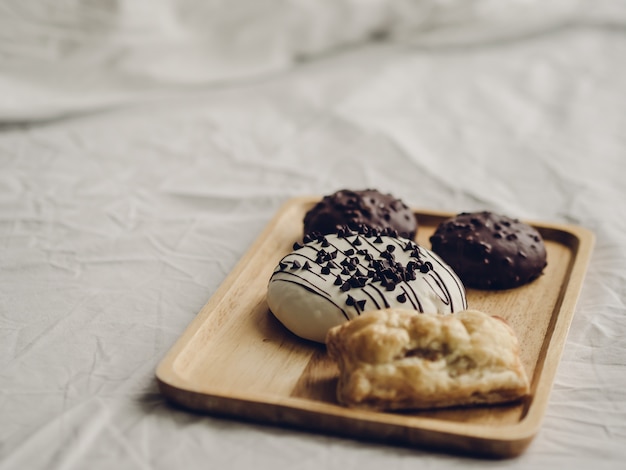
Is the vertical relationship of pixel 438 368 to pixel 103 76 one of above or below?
above

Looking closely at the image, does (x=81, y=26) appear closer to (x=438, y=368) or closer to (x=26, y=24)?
(x=26, y=24)

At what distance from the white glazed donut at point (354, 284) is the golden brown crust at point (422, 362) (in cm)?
11

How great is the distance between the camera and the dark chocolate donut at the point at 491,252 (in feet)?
5.01

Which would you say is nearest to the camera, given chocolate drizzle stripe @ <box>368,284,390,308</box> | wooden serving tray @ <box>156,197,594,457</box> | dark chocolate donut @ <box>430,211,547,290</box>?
wooden serving tray @ <box>156,197,594,457</box>

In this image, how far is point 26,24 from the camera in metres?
2.43

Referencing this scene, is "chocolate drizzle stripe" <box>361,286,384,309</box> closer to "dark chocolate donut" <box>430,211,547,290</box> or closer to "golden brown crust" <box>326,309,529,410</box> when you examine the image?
"golden brown crust" <box>326,309,529,410</box>

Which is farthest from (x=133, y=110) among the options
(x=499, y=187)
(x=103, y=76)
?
(x=499, y=187)

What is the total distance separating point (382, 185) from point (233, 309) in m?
0.80

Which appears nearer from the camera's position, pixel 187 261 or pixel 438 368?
pixel 438 368

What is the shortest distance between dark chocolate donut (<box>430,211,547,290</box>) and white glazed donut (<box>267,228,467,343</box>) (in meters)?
A: 0.09

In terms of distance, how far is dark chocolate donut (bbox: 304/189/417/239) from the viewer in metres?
1.62

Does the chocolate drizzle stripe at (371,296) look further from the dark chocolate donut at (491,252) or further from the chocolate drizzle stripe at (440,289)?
the dark chocolate donut at (491,252)

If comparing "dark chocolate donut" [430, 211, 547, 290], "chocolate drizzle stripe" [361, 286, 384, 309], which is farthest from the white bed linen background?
"chocolate drizzle stripe" [361, 286, 384, 309]

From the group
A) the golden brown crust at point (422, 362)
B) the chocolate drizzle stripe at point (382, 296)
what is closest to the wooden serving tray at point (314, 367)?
the golden brown crust at point (422, 362)
